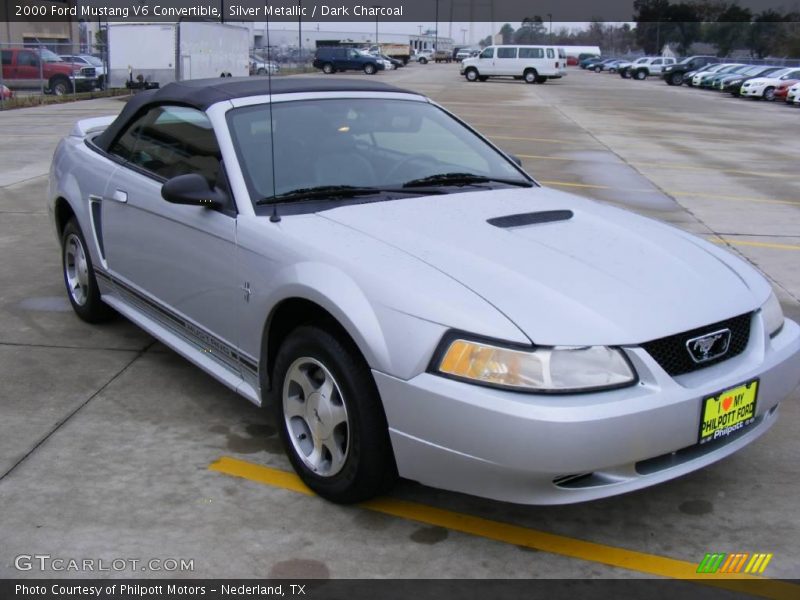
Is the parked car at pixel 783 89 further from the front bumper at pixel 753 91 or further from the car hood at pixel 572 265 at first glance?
the car hood at pixel 572 265

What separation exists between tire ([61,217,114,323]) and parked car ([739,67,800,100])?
34651 mm

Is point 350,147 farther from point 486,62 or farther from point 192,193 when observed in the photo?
point 486,62

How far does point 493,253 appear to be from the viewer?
322 centimetres

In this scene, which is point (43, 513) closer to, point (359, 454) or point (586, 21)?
point (359, 454)

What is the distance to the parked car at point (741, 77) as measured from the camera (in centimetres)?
3738

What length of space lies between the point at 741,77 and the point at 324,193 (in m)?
38.8

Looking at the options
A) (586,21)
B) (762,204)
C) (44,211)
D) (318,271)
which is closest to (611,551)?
(318,271)

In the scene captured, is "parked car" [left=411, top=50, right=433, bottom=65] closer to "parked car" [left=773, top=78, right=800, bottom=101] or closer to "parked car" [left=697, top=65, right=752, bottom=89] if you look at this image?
"parked car" [left=697, top=65, right=752, bottom=89]

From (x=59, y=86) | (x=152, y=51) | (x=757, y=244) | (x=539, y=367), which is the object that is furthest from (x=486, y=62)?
(x=539, y=367)

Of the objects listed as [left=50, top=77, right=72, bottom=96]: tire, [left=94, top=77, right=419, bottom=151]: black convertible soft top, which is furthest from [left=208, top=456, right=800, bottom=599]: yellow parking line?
[left=50, top=77, right=72, bottom=96]: tire

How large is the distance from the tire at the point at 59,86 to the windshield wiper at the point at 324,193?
92.2ft

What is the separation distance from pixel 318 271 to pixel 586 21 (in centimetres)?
14067

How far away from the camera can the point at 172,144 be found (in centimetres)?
443

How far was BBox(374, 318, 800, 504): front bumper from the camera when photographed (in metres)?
2.70
